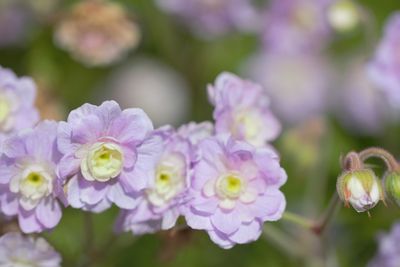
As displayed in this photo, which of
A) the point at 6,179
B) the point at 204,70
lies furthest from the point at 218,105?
the point at 204,70

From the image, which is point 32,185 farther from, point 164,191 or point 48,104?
point 48,104

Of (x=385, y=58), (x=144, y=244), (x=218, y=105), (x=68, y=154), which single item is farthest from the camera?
(x=144, y=244)

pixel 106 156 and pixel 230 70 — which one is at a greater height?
pixel 106 156

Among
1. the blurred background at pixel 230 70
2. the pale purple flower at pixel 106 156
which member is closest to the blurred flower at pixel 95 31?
the blurred background at pixel 230 70

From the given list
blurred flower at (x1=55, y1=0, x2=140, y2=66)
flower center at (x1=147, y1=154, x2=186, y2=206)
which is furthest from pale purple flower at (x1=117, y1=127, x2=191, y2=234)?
blurred flower at (x1=55, y1=0, x2=140, y2=66)

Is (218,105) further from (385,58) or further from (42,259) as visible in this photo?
(385,58)

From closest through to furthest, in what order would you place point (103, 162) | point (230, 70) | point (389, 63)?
1. point (103, 162)
2. point (389, 63)
3. point (230, 70)

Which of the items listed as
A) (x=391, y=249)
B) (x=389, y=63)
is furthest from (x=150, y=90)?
(x=391, y=249)
